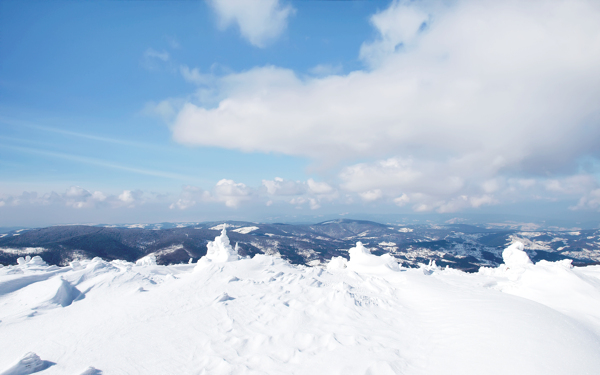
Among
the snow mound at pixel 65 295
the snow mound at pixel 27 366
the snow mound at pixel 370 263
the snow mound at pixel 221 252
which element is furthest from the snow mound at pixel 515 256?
the snow mound at pixel 65 295

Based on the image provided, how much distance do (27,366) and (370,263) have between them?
108 ft

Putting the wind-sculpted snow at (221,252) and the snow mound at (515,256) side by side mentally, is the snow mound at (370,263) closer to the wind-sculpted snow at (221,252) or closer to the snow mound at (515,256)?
the wind-sculpted snow at (221,252)

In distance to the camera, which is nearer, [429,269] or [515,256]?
[429,269]

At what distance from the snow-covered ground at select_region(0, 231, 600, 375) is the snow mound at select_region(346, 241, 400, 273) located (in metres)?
9.58

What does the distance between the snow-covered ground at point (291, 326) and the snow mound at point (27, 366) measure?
0.05m

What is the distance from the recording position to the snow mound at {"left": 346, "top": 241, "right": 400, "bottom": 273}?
110 ft

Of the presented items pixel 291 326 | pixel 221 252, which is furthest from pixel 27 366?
pixel 221 252

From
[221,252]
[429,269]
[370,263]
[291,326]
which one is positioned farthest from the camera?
[221,252]

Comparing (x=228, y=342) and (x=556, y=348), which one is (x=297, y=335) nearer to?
(x=228, y=342)

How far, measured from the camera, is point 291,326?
49.7 ft

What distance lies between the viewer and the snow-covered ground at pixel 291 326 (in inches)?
453

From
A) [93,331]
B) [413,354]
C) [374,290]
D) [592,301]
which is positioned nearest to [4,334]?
[93,331]

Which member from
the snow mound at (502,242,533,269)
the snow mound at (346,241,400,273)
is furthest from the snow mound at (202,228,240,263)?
the snow mound at (502,242,533,269)

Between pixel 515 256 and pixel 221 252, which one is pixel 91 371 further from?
pixel 515 256
